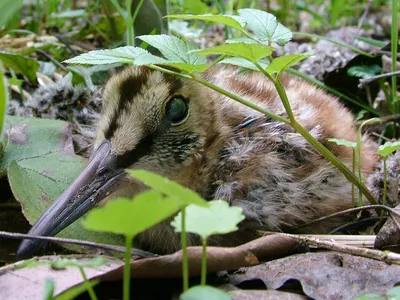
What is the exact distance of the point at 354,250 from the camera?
77.7 inches

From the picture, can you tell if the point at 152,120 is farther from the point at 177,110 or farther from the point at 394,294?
the point at 394,294

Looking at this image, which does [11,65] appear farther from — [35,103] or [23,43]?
[23,43]

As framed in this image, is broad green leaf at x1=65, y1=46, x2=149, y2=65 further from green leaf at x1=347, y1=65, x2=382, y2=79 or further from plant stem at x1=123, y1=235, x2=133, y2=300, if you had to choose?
green leaf at x1=347, y1=65, x2=382, y2=79

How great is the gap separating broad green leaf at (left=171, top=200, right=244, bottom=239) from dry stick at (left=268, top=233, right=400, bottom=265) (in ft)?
2.21

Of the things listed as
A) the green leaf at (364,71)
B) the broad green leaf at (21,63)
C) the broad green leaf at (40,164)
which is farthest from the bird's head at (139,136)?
the green leaf at (364,71)

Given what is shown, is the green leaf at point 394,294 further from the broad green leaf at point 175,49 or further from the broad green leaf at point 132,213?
the broad green leaf at point 175,49

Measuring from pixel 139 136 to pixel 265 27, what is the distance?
23.3 inches

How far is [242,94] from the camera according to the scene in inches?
104

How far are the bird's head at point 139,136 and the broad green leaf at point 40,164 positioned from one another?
13cm

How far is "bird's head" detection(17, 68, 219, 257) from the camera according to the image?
2250mm

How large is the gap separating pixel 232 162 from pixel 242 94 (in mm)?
377

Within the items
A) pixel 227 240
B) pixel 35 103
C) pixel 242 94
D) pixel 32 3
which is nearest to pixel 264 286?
pixel 227 240

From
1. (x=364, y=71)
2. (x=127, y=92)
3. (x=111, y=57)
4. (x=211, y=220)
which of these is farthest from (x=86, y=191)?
Result: (x=364, y=71)

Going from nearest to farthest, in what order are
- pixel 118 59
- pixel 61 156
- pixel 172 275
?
pixel 172 275 → pixel 118 59 → pixel 61 156
